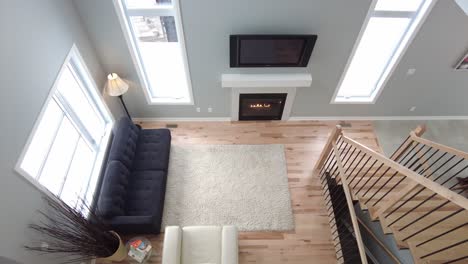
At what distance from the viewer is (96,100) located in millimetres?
4266

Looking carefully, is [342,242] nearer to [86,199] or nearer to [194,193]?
[194,193]

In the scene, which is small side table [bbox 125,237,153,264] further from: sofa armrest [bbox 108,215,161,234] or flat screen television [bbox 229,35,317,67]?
flat screen television [bbox 229,35,317,67]

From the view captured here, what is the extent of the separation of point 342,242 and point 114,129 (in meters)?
4.23

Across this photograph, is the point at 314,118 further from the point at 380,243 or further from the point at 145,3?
the point at 145,3

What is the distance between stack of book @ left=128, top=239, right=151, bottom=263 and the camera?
3.72 metres

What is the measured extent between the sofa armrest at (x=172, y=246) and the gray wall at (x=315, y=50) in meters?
2.41

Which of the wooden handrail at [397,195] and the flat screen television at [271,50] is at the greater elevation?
the flat screen television at [271,50]

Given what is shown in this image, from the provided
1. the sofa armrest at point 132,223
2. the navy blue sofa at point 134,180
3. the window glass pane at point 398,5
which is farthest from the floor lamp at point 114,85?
the window glass pane at point 398,5

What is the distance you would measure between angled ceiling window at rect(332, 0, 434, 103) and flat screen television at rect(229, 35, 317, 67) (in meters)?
0.82

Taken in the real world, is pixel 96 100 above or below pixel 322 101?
below

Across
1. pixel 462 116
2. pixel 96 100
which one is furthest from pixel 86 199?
pixel 462 116

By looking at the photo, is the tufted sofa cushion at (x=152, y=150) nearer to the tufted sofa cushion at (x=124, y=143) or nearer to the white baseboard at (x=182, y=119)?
the tufted sofa cushion at (x=124, y=143)

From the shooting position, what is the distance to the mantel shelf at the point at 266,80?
171 inches

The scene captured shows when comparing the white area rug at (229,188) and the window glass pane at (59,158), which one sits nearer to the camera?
the window glass pane at (59,158)
